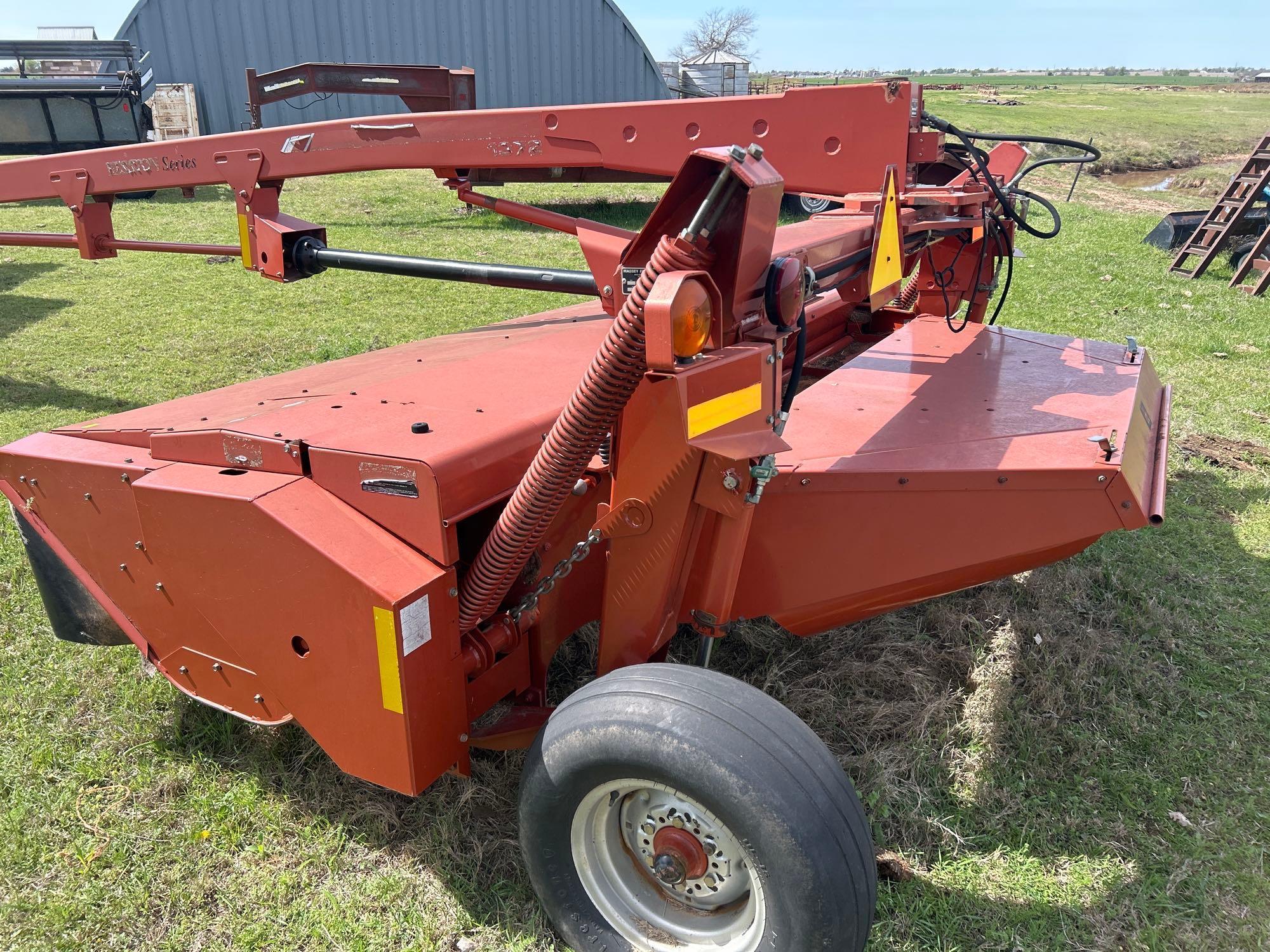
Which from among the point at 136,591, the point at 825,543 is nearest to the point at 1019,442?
the point at 825,543

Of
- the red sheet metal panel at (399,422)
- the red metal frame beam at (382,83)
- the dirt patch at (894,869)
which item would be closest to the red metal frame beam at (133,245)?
the red metal frame beam at (382,83)


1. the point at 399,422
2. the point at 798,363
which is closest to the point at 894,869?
the point at 798,363

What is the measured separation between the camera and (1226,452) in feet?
17.3

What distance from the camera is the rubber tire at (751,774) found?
5.81ft

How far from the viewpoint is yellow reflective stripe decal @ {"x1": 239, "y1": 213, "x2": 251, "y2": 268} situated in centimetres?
371

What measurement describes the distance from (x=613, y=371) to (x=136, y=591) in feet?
5.37

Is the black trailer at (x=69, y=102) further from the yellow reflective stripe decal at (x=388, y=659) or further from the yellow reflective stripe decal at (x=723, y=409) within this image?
the yellow reflective stripe decal at (x=723, y=409)

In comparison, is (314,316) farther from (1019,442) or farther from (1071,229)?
(1071,229)

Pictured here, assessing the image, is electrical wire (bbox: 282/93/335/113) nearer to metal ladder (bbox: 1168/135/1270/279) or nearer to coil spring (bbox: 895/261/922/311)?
coil spring (bbox: 895/261/922/311)

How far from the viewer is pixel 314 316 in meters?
8.22

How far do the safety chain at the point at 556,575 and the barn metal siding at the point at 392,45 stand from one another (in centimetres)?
1539

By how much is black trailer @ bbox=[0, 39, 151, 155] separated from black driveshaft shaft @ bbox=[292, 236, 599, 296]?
1049cm

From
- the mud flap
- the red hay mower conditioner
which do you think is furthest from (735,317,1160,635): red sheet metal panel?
the mud flap

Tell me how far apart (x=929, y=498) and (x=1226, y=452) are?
390 centimetres
